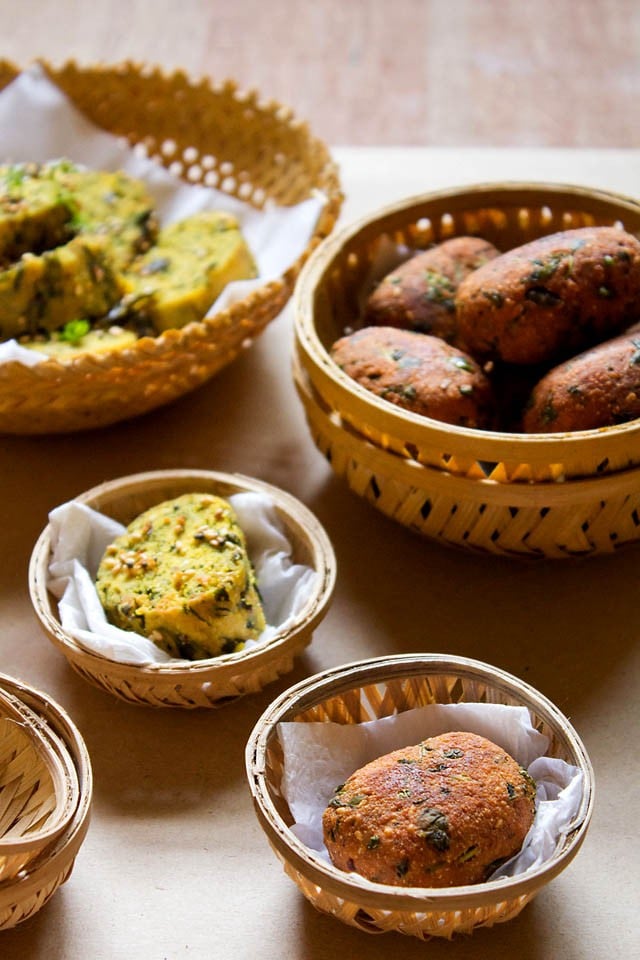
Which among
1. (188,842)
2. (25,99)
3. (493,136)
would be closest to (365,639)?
(188,842)

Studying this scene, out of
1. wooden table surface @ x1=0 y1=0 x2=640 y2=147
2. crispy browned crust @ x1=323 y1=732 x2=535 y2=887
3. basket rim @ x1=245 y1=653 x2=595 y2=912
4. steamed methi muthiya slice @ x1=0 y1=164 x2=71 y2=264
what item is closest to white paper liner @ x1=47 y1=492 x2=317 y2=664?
basket rim @ x1=245 y1=653 x2=595 y2=912

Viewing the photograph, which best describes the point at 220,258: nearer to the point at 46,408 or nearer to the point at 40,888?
the point at 46,408

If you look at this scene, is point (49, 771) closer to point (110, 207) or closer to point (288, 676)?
point (288, 676)

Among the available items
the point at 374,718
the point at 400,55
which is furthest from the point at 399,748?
the point at 400,55

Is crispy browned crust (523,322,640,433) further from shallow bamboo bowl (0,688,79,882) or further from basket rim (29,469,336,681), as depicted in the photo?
shallow bamboo bowl (0,688,79,882)

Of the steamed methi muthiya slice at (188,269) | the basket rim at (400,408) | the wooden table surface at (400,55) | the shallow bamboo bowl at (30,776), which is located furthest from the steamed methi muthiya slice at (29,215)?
the wooden table surface at (400,55)

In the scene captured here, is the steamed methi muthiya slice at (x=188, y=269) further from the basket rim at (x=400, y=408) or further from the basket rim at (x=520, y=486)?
the basket rim at (x=520, y=486)
